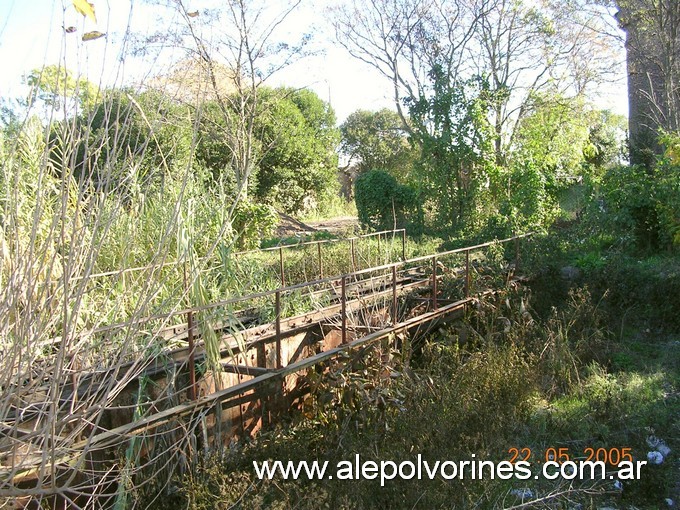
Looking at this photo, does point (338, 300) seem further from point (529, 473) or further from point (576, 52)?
point (576, 52)

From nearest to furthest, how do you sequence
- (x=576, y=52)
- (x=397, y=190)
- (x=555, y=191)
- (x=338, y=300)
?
(x=338, y=300)
(x=555, y=191)
(x=397, y=190)
(x=576, y=52)

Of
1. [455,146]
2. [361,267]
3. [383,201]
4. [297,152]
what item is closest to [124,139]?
[361,267]

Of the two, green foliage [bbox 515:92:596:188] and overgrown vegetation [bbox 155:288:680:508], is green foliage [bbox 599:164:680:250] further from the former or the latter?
overgrown vegetation [bbox 155:288:680:508]

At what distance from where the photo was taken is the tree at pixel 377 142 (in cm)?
2650

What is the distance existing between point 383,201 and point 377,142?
44.0 ft

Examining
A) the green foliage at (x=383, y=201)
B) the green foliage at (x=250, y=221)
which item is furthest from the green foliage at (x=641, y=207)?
the green foliage at (x=250, y=221)

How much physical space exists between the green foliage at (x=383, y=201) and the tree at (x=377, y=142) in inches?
398

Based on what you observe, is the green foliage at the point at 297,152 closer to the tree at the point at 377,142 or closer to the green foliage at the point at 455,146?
the tree at the point at 377,142

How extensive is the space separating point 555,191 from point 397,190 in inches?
146

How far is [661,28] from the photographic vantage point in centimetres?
1291

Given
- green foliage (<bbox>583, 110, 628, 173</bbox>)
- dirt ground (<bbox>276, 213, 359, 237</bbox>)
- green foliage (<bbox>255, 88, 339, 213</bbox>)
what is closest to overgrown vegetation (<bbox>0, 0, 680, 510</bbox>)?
green foliage (<bbox>255, 88, 339, 213</bbox>)

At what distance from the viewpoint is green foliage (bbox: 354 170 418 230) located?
47.5 ft

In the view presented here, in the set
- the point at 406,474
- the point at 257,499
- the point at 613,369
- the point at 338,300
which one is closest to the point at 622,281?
the point at 613,369

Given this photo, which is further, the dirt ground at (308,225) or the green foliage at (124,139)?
the dirt ground at (308,225)
